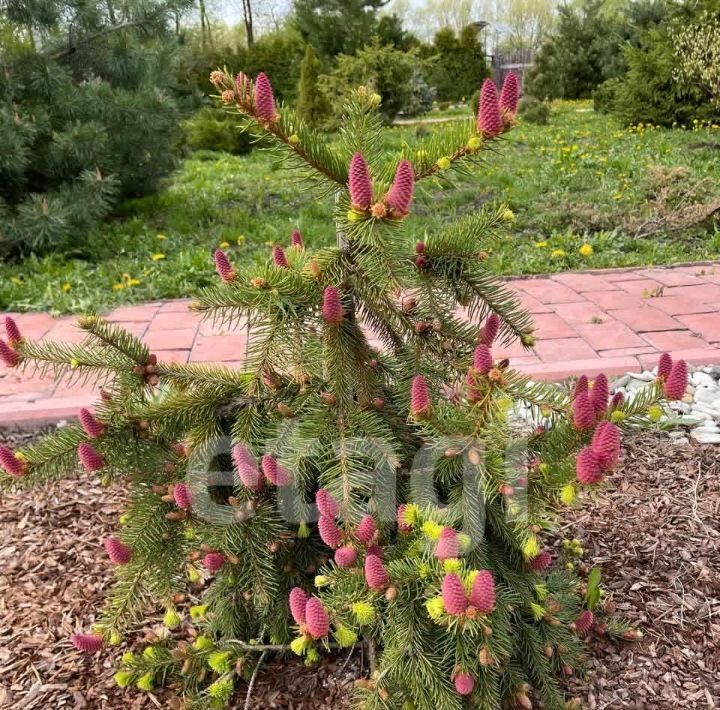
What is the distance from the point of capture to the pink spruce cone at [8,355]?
4.84ft

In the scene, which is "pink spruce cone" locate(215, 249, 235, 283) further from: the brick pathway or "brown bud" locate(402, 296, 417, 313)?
the brick pathway

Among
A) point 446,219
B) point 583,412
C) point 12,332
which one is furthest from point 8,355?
point 446,219

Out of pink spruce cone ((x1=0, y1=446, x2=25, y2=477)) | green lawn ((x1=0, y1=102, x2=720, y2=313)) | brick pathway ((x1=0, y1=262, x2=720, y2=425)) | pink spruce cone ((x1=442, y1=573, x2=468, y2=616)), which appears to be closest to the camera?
pink spruce cone ((x1=442, y1=573, x2=468, y2=616))

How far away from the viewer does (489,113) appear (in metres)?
1.10

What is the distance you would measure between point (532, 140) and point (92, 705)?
10402 millimetres

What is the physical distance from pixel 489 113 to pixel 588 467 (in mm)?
580

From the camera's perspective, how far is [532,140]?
1066 centimetres

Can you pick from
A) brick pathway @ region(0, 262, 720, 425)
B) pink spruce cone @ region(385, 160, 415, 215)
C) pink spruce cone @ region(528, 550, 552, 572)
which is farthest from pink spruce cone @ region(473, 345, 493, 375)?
brick pathway @ region(0, 262, 720, 425)

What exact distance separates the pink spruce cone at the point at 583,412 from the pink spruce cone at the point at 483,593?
31cm

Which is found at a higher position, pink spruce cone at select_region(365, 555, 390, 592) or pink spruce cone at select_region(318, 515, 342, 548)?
pink spruce cone at select_region(318, 515, 342, 548)

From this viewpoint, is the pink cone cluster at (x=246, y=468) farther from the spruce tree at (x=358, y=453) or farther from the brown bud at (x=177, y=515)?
the brown bud at (x=177, y=515)

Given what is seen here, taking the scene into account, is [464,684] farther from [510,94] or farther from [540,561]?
[510,94]

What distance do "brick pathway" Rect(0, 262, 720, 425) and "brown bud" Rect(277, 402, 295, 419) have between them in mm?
2060

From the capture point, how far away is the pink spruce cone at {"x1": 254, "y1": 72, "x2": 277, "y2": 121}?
3.69ft
